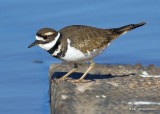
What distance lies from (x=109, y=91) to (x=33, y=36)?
9.73 feet

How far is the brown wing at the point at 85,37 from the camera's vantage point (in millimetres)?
8336

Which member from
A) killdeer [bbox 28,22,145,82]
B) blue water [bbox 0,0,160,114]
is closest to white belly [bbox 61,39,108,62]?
killdeer [bbox 28,22,145,82]

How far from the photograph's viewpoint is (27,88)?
921 centimetres

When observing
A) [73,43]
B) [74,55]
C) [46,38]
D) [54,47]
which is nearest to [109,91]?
[74,55]

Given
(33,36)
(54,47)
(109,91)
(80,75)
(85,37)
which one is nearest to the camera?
(109,91)

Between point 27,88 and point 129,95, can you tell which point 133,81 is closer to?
point 129,95

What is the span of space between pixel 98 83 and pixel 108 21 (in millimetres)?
2795

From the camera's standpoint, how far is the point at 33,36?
10.6 m

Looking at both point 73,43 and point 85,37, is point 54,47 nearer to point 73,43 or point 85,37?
point 73,43

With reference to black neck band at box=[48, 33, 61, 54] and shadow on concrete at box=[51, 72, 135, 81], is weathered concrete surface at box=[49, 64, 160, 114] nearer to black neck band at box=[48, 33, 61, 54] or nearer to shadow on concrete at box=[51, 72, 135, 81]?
shadow on concrete at box=[51, 72, 135, 81]

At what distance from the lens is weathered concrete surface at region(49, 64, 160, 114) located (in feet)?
24.1

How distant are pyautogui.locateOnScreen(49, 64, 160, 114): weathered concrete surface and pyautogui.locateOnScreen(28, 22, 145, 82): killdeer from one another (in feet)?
0.96

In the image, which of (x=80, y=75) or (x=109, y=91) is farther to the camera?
(x=80, y=75)

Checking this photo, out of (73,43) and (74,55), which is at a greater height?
(73,43)
